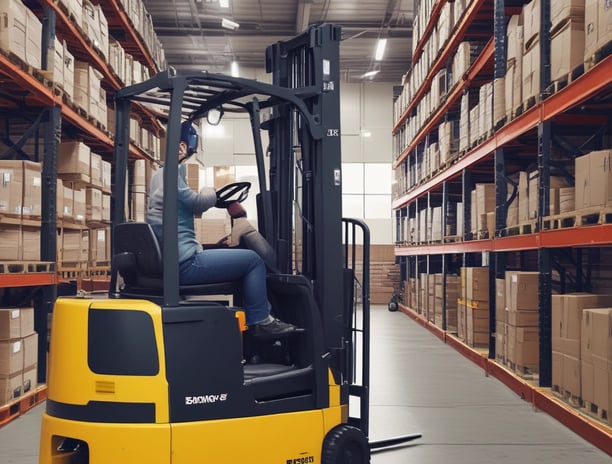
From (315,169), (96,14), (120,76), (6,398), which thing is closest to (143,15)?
(120,76)

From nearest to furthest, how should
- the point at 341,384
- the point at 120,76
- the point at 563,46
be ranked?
the point at 341,384, the point at 563,46, the point at 120,76

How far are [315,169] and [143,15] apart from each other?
8.63 m

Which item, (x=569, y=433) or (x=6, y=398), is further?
(x=6, y=398)

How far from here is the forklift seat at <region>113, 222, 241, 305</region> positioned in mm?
3502

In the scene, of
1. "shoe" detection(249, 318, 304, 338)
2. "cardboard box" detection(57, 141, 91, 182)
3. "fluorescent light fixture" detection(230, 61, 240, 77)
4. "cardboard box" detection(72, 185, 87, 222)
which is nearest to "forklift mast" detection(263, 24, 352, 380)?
"shoe" detection(249, 318, 304, 338)

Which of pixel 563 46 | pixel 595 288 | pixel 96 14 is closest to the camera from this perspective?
pixel 563 46

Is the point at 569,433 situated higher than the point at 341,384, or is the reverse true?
the point at 341,384

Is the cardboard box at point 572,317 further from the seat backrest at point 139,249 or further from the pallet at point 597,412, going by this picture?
the seat backrest at point 139,249

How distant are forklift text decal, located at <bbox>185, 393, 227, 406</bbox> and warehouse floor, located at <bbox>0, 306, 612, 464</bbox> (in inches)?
64.7

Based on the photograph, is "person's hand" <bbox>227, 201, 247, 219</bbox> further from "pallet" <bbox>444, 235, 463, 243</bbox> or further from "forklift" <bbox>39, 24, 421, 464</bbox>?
"pallet" <bbox>444, 235, 463, 243</bbox>

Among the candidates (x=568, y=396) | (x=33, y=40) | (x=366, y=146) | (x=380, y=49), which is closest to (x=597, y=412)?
(x=568, y=396)

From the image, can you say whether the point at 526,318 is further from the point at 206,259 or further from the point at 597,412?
the point at 206,259

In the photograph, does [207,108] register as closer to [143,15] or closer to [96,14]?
[96,14]

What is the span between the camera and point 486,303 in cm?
908
